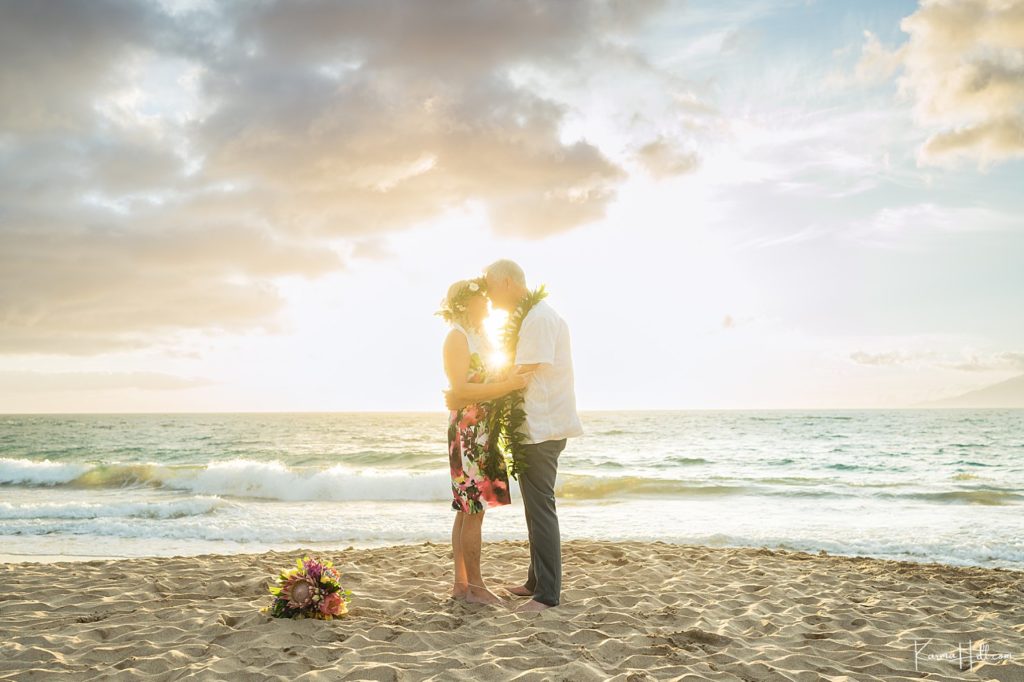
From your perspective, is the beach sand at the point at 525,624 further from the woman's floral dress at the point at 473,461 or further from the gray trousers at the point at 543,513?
the woman's floral dress at the point at 473,461

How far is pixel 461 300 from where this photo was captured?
4.86 meters

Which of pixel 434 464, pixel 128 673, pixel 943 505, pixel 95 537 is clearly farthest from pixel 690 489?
pixel 128 673

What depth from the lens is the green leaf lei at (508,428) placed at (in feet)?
15.7

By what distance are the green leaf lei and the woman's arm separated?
5.0 inches

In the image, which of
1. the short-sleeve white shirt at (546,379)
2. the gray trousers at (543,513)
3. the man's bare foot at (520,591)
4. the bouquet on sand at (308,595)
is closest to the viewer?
the bouquet on sand at (308,595)

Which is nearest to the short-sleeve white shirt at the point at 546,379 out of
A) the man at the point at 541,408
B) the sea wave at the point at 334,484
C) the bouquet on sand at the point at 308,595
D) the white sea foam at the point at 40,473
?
the man at the point at 541,408

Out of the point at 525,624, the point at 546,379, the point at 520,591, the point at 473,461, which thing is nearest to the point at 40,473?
the point at 520,591

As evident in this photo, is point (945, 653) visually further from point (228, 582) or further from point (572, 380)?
point (228, 582)

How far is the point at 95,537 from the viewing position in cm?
998

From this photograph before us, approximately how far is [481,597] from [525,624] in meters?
0.62

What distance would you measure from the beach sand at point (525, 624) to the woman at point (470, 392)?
2.68ft

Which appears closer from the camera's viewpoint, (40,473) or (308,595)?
(308,595)

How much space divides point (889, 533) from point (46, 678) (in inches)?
424

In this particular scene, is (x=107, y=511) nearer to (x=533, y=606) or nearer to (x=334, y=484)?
(x=334, y=484)
